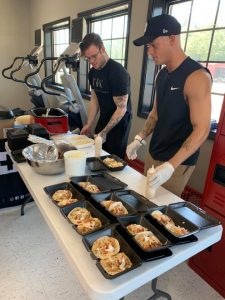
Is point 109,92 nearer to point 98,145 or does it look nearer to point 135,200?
point 98,145

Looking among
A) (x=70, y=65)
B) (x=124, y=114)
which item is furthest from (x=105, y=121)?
(x=70, y=65)

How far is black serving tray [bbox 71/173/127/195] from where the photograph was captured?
1235mm

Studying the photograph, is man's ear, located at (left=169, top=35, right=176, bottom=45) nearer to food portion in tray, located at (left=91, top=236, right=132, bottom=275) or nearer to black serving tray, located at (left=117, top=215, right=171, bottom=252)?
black serving tray, located at (left=117, top=215, right=171, bottom=252)

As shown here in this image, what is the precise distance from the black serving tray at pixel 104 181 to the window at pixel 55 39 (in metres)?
3.91

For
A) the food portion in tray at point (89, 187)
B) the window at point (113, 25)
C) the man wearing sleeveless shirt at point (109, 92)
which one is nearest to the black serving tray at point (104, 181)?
the food portion in tray at point (89, 187)

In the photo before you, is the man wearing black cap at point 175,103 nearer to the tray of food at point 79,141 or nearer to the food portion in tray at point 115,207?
the food portion in tray at point 115,207

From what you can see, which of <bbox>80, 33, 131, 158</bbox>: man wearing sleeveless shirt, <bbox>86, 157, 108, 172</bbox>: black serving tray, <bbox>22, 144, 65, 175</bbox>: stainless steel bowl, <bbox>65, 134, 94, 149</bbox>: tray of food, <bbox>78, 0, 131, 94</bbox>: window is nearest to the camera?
<bbox>22, 144, 65, 175</bbox>: stainless steel bowl

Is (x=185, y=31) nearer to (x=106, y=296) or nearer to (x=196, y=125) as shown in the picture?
(x=196, y=125)

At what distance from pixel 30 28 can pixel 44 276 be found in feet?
19.4

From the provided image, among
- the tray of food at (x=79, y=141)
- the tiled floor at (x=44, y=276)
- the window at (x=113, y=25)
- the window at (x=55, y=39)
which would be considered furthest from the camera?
the window at (x=55, y=39)

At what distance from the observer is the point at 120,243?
855mm

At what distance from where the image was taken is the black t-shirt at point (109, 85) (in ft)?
6.66

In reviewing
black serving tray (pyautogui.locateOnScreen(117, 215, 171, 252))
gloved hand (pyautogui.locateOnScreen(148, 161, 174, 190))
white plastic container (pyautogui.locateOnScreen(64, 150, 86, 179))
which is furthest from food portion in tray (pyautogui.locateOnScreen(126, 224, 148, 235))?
white plastic container (pyautogui.locateOnScreen(64, 150, 86, 179))

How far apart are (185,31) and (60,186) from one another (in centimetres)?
212
